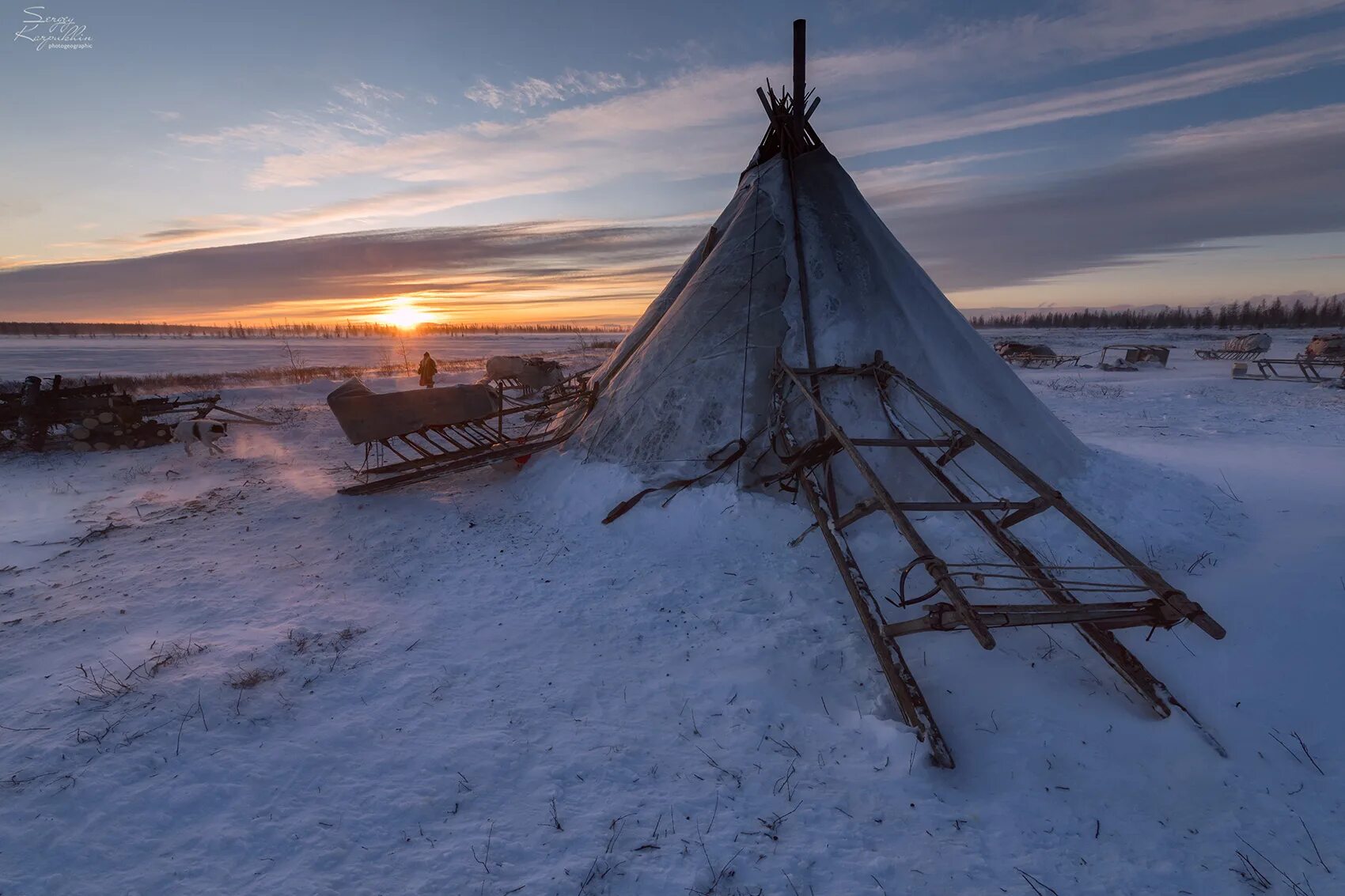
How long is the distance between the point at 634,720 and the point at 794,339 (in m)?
5.93

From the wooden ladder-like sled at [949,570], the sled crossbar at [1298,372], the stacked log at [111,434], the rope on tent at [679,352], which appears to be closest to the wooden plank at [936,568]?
the wooden ladder-like sled at [949,570]

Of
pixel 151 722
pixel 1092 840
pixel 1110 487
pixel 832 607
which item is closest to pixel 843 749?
pixel 1092 840

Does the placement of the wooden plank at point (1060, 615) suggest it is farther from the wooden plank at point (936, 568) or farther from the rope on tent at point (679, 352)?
the rope on tent at point (679, 352)

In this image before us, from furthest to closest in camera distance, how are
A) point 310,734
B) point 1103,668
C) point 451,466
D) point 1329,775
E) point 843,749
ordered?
1. point 451,466
2. point 1103,668
3. point 310,734
4. point 843,749
5. point 1329,775

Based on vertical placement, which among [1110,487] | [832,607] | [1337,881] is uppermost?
[1110,487]

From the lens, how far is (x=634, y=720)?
15.4ft

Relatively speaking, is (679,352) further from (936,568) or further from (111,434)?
(111,434)

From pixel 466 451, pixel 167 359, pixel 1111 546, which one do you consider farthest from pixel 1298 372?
pixel 167 359

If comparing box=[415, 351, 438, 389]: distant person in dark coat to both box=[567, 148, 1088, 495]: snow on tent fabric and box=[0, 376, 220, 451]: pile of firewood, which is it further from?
box=[567, 148, 1088, 495]: snow on tent fabric

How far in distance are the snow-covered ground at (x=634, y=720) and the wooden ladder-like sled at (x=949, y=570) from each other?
11.7 inches

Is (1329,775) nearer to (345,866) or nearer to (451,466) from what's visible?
(345,866)

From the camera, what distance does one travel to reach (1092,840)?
136 inches

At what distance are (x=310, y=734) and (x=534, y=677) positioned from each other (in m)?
1.77

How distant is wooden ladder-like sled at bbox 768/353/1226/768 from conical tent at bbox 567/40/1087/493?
43cm
